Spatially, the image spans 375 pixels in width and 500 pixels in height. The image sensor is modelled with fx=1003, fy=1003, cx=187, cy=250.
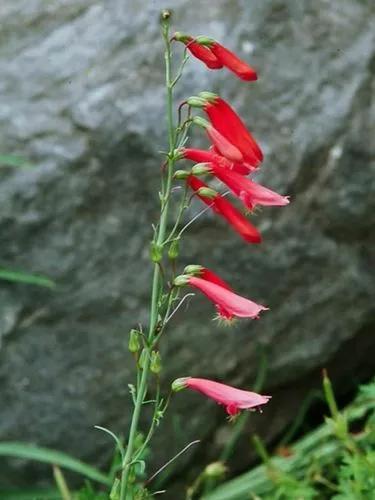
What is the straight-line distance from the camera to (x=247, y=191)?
1675 millimetres

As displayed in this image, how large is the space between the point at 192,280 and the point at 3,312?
1323mm

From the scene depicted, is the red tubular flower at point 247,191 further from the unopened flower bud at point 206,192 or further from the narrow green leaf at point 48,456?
the narrow green leaf at point 48,456

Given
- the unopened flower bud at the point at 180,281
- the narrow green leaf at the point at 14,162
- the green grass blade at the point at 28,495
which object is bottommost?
the green grass blade at the point at 28,495

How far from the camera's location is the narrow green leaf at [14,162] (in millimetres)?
2752

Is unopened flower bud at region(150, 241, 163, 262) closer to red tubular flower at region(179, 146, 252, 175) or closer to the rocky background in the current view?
red tubular flower at region(179, 146, 252, 175)

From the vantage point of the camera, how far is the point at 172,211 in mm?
2936

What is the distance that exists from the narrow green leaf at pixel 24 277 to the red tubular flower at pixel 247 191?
1.23 m

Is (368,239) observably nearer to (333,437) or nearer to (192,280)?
(333,437)

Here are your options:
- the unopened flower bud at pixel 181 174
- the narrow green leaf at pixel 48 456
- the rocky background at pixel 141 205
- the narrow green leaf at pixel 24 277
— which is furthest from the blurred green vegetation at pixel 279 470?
the unopened flower bud at pixel 181 174

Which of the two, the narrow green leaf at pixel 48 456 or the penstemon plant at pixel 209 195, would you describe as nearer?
the penstemon plant at pixel 209 195

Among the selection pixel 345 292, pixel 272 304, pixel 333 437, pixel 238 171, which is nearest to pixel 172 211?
pixel 272 304

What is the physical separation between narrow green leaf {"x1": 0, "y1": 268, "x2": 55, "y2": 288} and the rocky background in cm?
4

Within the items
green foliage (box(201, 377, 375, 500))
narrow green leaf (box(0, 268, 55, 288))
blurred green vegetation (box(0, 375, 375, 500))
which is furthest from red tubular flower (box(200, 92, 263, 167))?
narrow green leaf (box(0, 268, 55, 288))

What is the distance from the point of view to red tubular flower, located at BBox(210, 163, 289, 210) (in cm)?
167
